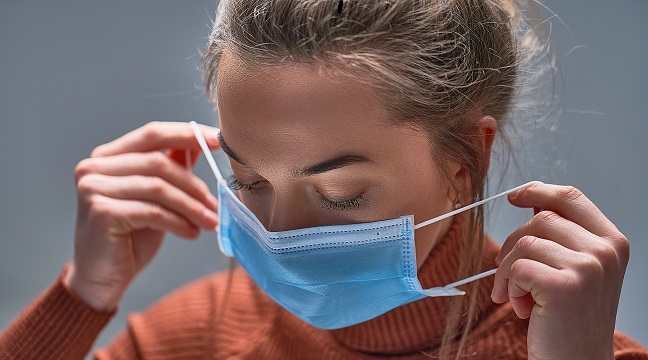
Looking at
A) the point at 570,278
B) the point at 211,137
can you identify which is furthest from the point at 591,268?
the point at 211,137

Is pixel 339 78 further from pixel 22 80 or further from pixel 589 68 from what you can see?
pixel 22 80

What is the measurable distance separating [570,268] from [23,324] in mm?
864

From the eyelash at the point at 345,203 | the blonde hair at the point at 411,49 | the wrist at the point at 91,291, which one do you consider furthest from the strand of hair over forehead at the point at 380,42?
the wrist at the point at 91,291

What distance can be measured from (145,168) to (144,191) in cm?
4

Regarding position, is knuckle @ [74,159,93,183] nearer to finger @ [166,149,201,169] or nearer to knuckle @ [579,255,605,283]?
finger @ [166,149,201,169]

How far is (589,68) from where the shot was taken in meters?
1.66

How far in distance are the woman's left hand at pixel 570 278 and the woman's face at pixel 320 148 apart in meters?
0.14

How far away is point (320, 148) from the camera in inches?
40.8

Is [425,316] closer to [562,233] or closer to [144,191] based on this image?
[562,233]

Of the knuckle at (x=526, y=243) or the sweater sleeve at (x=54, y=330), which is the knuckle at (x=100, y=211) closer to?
the sweater sleeve at (x=54, y=330)

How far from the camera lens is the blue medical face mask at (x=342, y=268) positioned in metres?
1.09

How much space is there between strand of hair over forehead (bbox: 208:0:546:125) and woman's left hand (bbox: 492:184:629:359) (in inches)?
7.0

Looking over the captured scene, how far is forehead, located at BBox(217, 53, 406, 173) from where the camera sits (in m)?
1.02

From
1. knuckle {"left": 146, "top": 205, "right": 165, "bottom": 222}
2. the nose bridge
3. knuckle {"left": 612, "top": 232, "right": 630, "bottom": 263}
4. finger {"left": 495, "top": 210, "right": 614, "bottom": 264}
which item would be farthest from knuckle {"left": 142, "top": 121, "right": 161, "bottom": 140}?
knuckle {"left": 612, "top": 232, "right": 630, "bottom": 263}
